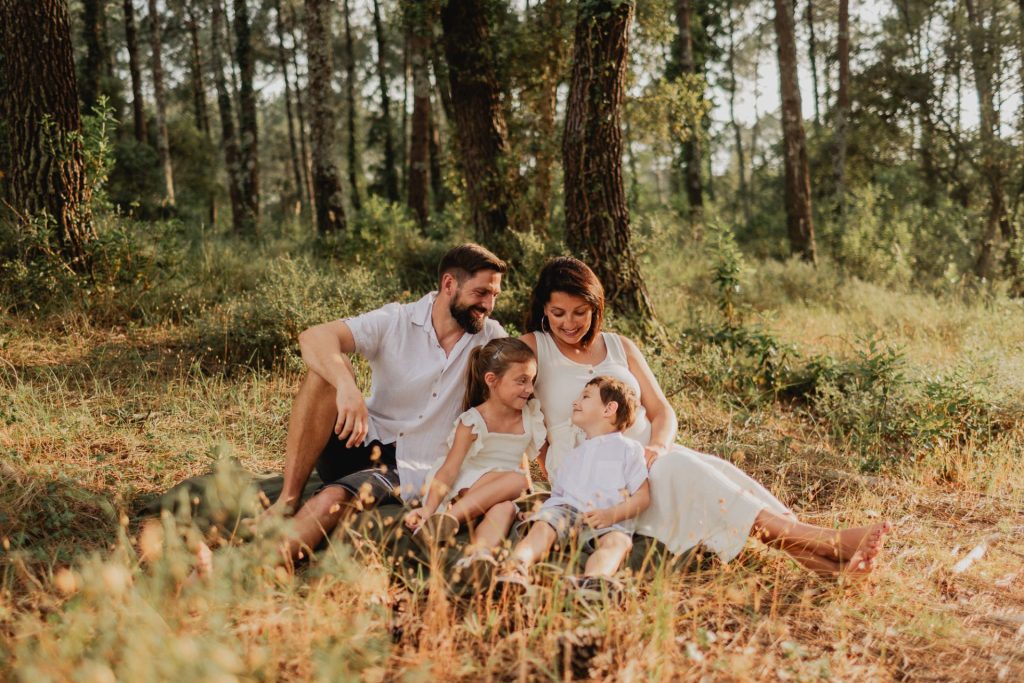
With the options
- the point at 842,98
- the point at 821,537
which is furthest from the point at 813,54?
the point at 821,537

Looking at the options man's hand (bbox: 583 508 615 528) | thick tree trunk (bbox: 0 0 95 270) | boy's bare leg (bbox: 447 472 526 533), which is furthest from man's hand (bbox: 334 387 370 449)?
thick tree trunk (bbox: 0 0 95 270)

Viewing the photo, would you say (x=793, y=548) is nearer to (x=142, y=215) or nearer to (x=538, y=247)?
(x=538, y=247)

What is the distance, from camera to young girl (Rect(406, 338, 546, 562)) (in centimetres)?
364

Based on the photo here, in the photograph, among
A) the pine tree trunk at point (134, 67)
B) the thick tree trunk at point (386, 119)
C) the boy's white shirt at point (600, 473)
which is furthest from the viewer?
the thick tree trunk at point (386, 119)

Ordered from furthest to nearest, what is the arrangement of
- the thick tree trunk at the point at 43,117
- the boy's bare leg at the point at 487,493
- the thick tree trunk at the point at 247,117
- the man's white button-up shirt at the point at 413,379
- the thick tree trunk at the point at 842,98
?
1. the thick tree trunk at the point at 842,98
2. the thick tree trunk at the point at 247,117
3. the thick tree trunk at the point at 43,117
4. the man's white button-up shirt at the point at 413,379
5. the boy's bare leg at the point at 487,493

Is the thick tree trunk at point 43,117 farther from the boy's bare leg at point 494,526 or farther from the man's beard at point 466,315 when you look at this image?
the boy's bare leg at point 494,526

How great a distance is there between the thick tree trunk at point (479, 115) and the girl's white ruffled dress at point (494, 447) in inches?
211

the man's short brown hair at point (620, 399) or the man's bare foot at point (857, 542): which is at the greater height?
the man's short brown hair at point (620, 399)

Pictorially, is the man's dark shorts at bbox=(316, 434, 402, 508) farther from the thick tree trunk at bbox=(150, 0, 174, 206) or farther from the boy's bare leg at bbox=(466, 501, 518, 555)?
the thick tree trunk at bbox=(150, 0, 174, 206)

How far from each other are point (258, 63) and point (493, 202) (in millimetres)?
22356

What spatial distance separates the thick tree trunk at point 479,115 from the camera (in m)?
9.07

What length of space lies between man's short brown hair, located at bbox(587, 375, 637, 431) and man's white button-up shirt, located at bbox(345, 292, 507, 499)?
0.78 m

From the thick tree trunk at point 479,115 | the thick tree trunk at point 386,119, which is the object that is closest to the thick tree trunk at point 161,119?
the thick tree trunk at point 386,119

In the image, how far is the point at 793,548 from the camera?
11.0 ft
